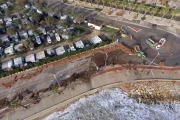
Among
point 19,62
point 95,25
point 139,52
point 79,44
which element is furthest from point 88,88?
point 95,25

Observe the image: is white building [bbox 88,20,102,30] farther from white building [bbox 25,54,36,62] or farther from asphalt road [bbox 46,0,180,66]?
white building [bbox 25,54,36,62]

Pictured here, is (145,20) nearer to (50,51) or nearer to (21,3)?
(50,51)

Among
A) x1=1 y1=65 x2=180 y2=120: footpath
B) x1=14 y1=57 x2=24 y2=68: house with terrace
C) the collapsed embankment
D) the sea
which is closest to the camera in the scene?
the sea

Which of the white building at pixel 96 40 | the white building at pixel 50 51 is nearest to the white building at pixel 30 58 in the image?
the white building at pixel 50 51

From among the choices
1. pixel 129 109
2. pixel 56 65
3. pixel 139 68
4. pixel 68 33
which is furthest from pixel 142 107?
pixel 68 33

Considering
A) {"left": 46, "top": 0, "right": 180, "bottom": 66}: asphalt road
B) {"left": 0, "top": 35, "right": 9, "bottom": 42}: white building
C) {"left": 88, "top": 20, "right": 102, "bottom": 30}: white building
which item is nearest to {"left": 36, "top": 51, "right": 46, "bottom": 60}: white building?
{"left": 0, "top": 35, "right": 9, "bottom": 42}: white building

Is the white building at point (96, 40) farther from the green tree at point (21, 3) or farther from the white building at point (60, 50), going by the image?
the green tree at point (21, 3)

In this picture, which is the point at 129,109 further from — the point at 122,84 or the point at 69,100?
the point at 69,100

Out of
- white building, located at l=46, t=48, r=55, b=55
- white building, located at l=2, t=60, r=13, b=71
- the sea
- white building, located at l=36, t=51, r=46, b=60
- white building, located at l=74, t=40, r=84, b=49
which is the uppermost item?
white building, located at l=74, t=40, r=84, b=49
